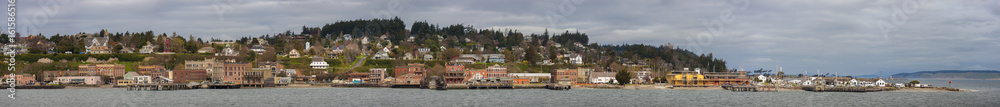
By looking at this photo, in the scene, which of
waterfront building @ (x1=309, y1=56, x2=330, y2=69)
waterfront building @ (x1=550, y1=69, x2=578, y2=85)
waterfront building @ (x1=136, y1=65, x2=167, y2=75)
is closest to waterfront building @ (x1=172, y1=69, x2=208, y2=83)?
waterfront building @ (x1=136, y1=65, x2=167, y2=75)

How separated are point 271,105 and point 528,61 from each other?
87.3 m

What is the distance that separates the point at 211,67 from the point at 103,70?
42.9 ft

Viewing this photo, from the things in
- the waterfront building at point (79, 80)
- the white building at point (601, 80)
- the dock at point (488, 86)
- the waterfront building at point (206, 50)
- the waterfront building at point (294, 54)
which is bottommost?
the dock at point (488, 86)

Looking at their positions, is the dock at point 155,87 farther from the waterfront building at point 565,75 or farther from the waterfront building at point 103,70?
the waterfront building at point 565,75

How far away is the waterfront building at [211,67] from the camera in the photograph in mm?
123312

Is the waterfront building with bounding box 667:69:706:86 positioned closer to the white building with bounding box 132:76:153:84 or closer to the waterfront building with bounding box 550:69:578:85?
the waterfront building with bounding box 550:69:578:85

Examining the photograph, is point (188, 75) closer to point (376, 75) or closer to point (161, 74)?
point (161, 74)

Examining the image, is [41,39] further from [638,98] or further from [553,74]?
[638,98]

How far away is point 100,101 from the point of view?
244 feet

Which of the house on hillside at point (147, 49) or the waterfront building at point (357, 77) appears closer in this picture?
the waterfront building at point (357, 77)

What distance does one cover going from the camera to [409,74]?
387ft

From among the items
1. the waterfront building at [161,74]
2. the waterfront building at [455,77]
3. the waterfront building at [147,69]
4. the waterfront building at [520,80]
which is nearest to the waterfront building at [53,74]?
the waterfront building at [147,69]

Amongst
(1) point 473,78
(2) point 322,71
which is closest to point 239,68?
(2) point 322,71

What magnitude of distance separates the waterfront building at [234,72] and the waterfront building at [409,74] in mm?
18450
